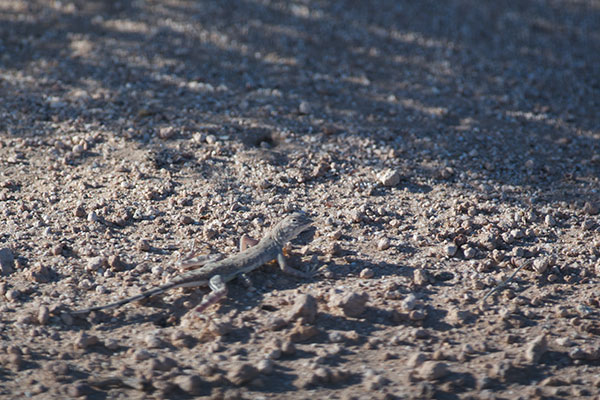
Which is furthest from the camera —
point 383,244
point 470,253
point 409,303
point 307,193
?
point 307,193

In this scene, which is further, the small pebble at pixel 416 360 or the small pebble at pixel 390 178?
the small pebble at pixel 390 178

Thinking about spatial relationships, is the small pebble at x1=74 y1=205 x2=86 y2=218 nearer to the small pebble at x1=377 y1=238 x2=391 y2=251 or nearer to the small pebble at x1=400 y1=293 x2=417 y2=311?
the small pebble at x1=377 y1=238 x2=391 y2=251

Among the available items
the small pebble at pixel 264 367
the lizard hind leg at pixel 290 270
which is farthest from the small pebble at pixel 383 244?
the small pebble at pixel 264 367

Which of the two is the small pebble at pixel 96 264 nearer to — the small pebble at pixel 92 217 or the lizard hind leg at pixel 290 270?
the small pebble at pixel 92 217

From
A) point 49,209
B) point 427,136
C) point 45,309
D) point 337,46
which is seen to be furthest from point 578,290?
point 337,46

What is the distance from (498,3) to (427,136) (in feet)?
14.8

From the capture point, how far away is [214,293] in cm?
438

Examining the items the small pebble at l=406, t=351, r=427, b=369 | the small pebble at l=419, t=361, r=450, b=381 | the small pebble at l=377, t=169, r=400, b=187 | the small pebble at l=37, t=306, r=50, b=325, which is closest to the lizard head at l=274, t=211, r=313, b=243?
the small pebble at l=377, t=169, r=400, b=187

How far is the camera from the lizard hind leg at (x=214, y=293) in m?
4.30

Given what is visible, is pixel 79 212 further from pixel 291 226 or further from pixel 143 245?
pixel 291 226

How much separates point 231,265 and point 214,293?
29 cm

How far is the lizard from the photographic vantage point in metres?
4.35

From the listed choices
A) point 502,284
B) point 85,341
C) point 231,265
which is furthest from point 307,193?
point 85,341

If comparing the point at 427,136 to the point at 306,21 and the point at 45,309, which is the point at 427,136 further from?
the point at 45,309
